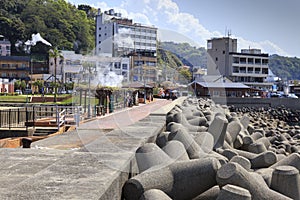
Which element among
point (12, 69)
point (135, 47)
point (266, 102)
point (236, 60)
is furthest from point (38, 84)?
point (135, 47)

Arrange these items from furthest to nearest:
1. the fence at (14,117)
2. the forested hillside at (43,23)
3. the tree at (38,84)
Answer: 1. the forested hillside at (43,23)
2. the tree at (38,84)
3. the fence at (14,117)

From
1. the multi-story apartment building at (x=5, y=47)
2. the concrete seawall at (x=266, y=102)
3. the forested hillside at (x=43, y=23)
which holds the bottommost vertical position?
the concrete seawall at (x=266, y=102)

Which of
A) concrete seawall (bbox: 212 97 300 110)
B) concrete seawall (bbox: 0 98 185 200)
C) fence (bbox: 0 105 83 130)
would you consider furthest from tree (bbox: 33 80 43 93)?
concrete seawall (bbox: 0 98 185 200)

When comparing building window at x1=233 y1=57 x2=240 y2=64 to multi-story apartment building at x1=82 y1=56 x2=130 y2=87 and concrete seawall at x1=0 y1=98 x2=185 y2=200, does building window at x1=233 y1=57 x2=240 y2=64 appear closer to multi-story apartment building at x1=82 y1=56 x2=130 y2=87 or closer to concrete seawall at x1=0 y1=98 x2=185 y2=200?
multi-story apartment building at x1=82 y1=56 x2=130 y2=87

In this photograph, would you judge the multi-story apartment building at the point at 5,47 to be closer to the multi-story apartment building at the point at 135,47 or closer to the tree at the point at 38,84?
the tree at the point at 38,84

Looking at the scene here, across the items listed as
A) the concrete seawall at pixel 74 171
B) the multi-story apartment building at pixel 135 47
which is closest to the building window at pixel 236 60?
the multi-story apartment building at pixel 135 47

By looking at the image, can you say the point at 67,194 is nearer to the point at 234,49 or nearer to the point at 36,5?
the point at 234,49

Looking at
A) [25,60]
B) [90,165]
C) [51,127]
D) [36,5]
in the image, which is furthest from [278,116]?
[36,5]

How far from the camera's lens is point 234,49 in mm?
86438

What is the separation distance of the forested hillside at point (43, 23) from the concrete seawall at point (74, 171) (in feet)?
353

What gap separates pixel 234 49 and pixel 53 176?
281ft

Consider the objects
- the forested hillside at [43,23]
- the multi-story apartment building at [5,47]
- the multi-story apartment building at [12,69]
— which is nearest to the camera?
the multi-story apartment building at [12,69]

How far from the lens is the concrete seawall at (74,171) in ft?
10.6

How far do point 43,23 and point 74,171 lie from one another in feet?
448
